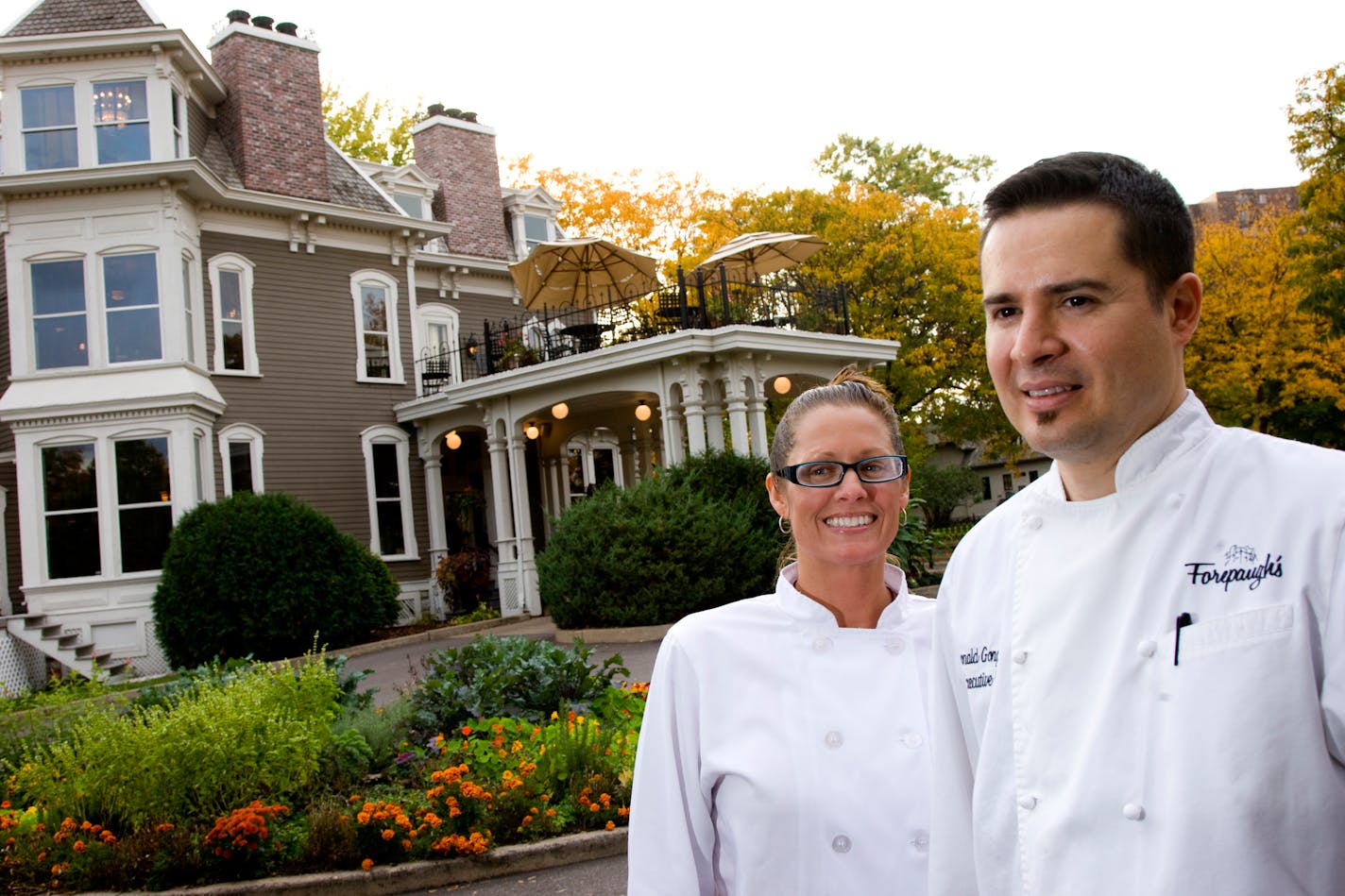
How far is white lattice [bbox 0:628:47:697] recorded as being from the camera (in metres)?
15.8

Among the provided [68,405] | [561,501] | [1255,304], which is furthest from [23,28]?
[1255,304]

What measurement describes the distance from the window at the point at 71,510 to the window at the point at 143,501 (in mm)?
407

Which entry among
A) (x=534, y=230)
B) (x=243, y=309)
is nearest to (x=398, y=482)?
(x=243, y=309)

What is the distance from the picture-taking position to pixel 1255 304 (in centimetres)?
2809

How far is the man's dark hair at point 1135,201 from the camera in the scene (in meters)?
1.65

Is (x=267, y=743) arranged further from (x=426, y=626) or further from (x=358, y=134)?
(x=358, y=134)

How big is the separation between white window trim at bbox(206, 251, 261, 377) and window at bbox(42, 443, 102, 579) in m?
2.60

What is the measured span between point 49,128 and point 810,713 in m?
19.4

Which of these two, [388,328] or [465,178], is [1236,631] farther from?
[465,178]

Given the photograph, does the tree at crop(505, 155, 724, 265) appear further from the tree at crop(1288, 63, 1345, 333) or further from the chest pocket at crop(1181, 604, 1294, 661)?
the chest pocket at crop(1181, 604, 1294, 661)

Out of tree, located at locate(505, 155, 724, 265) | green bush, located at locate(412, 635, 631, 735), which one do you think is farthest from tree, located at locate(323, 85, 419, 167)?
green bush, located at locate(412, 635, 631, 735)

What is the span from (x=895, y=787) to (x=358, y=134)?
128 ft

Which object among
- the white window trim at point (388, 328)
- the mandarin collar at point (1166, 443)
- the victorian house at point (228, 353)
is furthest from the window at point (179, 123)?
the mandarin collar at point (1166, 443)

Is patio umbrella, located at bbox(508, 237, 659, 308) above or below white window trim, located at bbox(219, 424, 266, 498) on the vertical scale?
above
